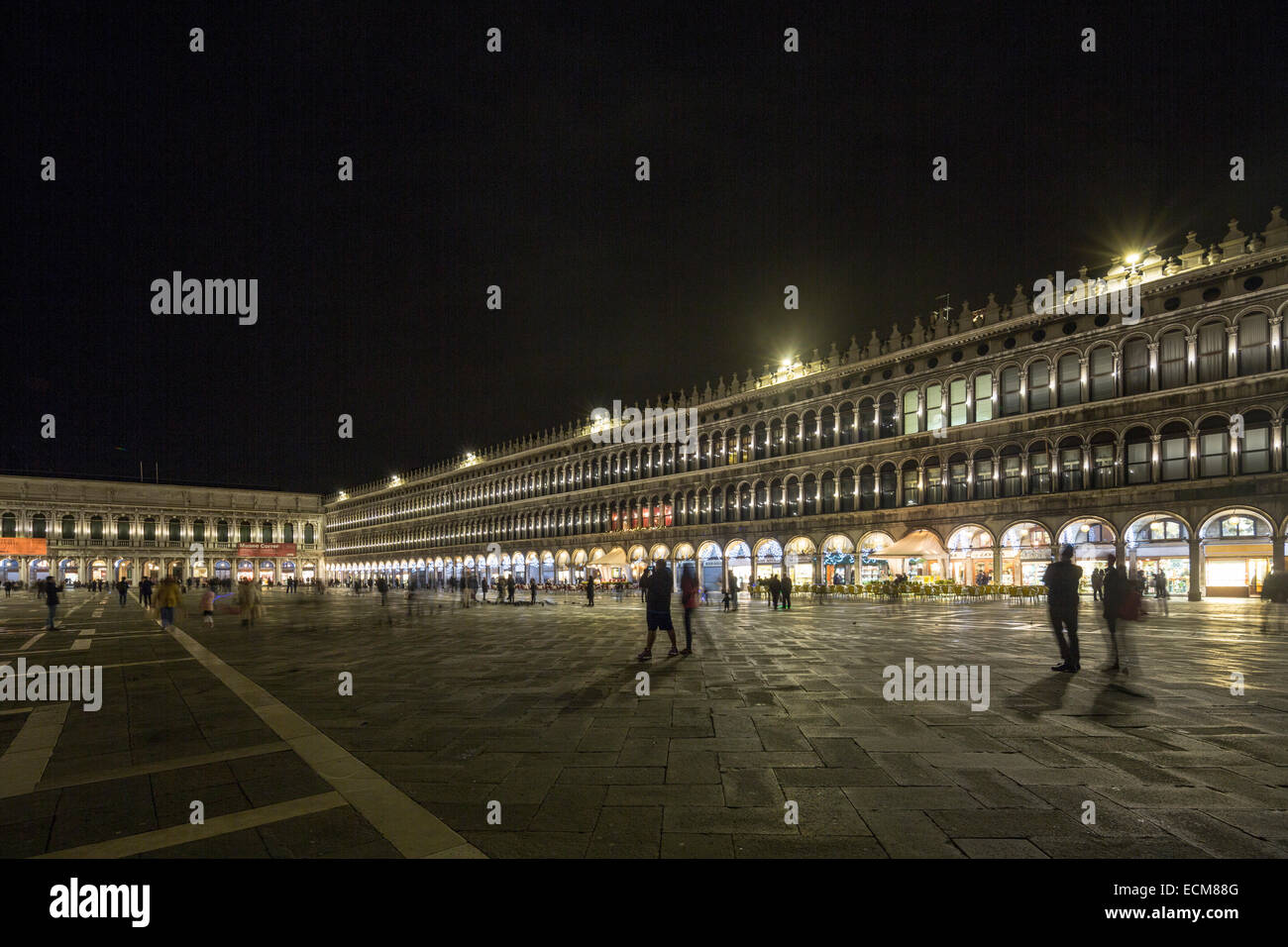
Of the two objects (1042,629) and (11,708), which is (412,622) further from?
(1042,629)

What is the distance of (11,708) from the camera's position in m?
8.62

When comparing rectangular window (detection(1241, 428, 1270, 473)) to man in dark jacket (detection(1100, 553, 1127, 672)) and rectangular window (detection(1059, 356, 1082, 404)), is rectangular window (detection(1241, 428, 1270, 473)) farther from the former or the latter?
man in dark jacket (detection(1100, 553, 1127, 672))

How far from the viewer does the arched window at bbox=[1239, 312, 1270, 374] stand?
1147 inches

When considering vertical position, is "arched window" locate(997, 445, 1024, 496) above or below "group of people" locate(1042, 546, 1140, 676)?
above

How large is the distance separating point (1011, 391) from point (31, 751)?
4028cm

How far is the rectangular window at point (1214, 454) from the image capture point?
29.9 meters

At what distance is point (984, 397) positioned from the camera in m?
38.7

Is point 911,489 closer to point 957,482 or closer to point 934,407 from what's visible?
point 957,482

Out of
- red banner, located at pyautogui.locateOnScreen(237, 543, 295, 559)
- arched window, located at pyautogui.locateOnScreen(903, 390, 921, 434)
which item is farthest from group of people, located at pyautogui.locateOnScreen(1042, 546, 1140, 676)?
red banner, located at pyautogui.locateOnScreen(237, 543, 295, 559)

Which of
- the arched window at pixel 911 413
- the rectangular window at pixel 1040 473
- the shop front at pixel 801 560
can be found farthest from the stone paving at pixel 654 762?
the shop front at pixel 801 560

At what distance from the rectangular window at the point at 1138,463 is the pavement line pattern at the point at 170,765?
36.5m

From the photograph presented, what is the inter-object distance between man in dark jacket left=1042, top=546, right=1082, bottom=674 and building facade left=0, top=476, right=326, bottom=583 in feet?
312
